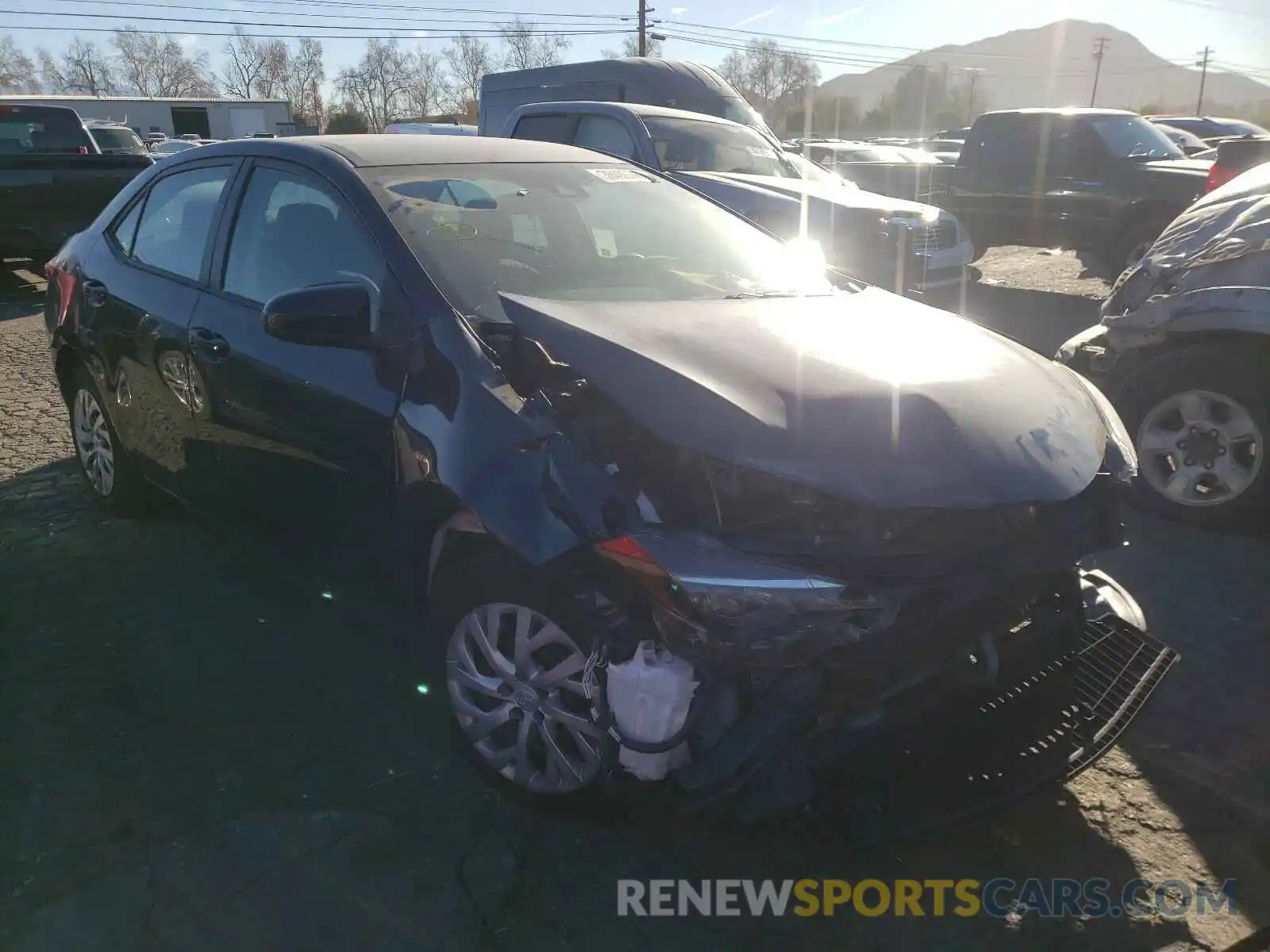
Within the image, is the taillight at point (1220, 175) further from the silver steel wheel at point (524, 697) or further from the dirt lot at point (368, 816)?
the silver steel wheel at point (524, 697)

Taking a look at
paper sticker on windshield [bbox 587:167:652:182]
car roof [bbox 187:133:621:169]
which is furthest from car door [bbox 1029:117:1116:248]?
car roof [bbox 187:133:621:169]

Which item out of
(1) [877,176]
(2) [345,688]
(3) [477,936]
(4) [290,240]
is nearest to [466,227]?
(4) [290,240]

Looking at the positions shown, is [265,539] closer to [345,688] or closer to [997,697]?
[345,688]

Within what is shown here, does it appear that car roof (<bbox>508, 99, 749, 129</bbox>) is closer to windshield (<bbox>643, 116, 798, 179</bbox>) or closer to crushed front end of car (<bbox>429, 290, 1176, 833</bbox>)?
windshield (<bbox>643, 116, 798, 179</bbox>)

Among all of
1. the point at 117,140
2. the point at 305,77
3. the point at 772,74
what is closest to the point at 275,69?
the point at 305,77

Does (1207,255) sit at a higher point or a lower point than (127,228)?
lower

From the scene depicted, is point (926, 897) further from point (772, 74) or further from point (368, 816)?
point (772, 74)

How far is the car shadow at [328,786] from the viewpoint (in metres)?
2.22

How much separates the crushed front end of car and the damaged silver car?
208cm

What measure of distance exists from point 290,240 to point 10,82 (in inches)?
4143

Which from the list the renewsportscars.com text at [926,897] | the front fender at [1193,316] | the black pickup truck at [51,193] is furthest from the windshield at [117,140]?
the renewsportscars.com text at [926,897]

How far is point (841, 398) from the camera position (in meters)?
2.33

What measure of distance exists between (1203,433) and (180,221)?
4484 mm

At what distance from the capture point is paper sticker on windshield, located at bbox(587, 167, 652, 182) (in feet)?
12.1
